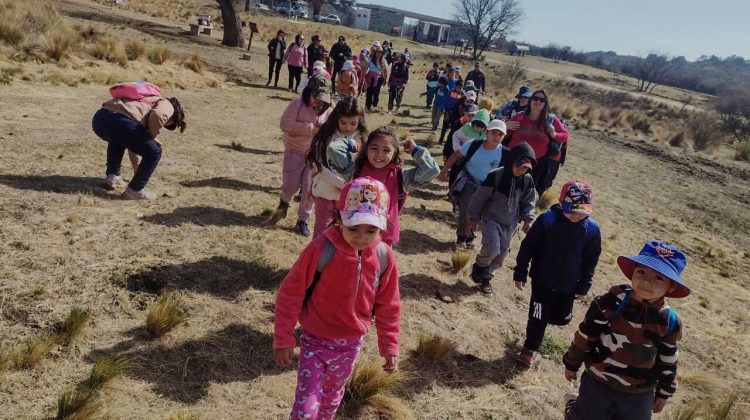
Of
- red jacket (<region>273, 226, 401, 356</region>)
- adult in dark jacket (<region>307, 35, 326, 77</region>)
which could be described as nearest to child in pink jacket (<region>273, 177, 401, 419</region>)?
red jacket (<region>273, 226, 401, 356</region>)

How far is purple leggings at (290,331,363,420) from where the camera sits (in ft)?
8.91

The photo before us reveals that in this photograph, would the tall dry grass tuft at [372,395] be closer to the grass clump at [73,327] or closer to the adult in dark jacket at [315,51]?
the grass clump at [73,327]

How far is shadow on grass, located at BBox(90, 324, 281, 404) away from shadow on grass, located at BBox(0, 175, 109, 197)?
2.92 metres

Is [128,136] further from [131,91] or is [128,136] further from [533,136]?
[533,136]

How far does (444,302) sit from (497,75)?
38.6 meters

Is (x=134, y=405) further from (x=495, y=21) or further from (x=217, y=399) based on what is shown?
(x=495, y=21)

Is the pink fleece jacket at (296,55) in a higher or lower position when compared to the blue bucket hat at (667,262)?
higher

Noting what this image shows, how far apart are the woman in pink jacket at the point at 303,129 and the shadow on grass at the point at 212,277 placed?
1.00 metres

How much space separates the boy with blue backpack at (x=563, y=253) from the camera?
3.83 metres

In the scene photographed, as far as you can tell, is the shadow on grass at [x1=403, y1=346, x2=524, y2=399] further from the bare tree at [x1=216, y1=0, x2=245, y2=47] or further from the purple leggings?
the bare tree at [x1=216, y1=0, x2=245, y2=47]

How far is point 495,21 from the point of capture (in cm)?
6625

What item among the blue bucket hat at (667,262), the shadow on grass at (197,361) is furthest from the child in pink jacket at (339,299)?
the blue bucket hat at (667,262)

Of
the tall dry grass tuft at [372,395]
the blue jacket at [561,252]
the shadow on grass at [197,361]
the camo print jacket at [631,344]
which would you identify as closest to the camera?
the camo print jacket at [631,344]

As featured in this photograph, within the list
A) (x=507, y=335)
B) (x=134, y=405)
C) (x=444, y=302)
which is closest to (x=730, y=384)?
(x=507, y=335)
